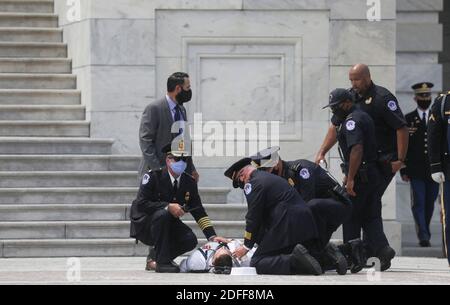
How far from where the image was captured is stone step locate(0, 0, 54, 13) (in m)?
19.0

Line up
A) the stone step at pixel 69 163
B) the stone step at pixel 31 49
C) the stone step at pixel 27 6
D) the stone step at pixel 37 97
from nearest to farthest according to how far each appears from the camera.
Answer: the stone step at pixel 69 163 → the stone step at pixel 37 97 → the stone step at pixel 31 49 → the stone step at pixel 27 6

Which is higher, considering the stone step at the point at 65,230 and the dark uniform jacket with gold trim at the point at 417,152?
the dark uniform jacket with gold trim at the point at 417,152

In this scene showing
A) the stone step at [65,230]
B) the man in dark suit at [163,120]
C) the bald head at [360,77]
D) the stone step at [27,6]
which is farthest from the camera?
the stone step at [27,6]

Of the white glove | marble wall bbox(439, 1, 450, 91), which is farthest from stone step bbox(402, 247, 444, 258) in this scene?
marble wall bbox(439, 1, 450, 91)

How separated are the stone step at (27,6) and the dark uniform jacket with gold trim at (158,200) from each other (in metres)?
5.90

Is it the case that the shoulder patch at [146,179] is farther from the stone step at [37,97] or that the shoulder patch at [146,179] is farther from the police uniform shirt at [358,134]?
the stone step at [37,97]

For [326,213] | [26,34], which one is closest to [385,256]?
[326,213]

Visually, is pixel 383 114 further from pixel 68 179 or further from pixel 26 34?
pixel 26 34

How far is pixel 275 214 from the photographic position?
12.9 metres

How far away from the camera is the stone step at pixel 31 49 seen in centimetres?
1839

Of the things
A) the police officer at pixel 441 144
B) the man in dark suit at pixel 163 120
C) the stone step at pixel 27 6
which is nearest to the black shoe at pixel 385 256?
the police officer at pixel 441 144

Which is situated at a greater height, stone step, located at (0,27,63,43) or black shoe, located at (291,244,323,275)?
→ stone step, located at (0,27,63,43)

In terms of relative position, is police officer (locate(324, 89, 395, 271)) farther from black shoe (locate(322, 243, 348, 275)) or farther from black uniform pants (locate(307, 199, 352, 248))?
black shoe (locate(322, 243, 348, 275))

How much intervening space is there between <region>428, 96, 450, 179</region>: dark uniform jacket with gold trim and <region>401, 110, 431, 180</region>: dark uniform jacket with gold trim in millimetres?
4100
